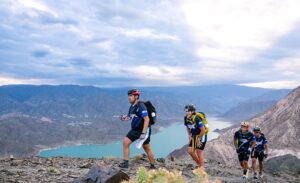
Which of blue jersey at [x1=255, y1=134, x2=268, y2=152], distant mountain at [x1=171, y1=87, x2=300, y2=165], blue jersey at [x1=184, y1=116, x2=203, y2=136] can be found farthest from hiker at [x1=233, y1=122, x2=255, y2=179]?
distant mountain at [x1=171, y1=87, x2=300, y2=165]

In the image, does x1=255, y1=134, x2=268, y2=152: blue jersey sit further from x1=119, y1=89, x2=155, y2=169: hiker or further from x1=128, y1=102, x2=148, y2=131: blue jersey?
x1=128, y1=102, x2=148, y2=131: blue jersey

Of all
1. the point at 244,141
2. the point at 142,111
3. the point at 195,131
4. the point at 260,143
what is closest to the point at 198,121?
the point at 195,131

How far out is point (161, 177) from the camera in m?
4.61

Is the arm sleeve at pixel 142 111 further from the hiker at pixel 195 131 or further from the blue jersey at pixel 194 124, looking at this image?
the blue jersey at pixel 194 124

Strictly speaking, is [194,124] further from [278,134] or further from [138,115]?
[278,134]

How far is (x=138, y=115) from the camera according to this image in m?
9.92

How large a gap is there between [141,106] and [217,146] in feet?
279

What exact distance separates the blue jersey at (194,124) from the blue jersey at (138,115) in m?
1.85

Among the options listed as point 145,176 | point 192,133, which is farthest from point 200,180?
point 192,133

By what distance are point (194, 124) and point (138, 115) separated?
6.71 feet

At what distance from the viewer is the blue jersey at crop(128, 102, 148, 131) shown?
32.4 feet

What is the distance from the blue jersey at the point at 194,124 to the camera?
36.0 feet

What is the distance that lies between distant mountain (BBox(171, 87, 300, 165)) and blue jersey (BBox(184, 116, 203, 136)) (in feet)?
220

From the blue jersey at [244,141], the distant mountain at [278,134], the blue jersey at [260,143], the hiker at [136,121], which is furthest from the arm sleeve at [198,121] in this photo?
the distant mountain at [278,134]
